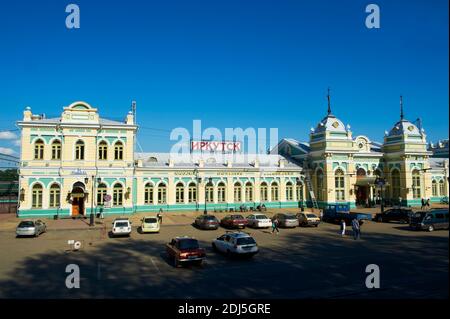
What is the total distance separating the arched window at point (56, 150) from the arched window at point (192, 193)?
1533 centimetres

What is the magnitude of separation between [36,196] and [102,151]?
8.12 m

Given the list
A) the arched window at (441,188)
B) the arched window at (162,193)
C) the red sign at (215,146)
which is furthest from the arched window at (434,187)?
the arched window at (162,193)

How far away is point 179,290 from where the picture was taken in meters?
12.2

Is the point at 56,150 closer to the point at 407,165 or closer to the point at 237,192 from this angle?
the point at 237,192

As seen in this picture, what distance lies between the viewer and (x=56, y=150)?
36.9 metres

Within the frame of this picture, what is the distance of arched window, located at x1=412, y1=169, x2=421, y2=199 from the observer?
48.7 m

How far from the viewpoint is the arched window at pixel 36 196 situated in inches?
1415

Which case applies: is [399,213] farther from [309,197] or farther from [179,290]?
[179,290]

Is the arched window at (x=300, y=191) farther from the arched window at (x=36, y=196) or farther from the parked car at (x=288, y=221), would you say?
the arched window at (x=36, y=196)

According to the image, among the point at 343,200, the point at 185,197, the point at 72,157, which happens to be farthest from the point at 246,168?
the point at 72,157

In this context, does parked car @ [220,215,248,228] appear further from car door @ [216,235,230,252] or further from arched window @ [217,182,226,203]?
arched window @ [217,182,226,203]

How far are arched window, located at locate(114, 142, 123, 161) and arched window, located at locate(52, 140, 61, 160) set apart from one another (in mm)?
5797

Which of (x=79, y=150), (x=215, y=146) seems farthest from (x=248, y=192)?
(x=79, y=150)
